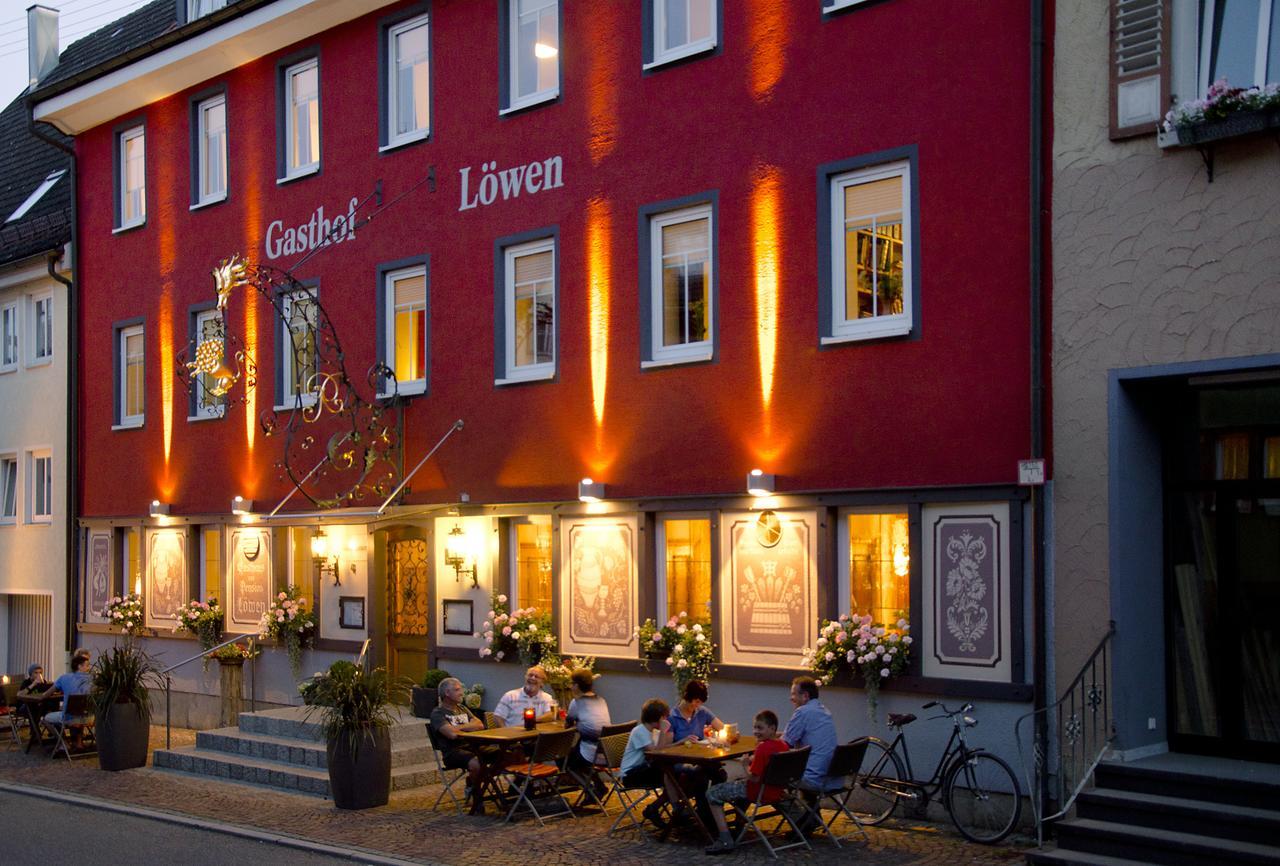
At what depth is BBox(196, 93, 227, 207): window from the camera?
21.8 m

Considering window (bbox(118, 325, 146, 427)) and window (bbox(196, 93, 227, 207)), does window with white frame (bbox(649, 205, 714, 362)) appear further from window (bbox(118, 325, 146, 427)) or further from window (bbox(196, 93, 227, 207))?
window (bbox(118, 325, 146, 427))

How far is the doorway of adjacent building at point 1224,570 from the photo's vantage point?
11656 mm

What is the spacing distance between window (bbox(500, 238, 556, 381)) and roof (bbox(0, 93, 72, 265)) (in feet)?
34.2

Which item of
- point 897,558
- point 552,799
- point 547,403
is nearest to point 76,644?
point 547,403

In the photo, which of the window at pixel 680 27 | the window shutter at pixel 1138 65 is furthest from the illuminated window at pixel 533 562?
the window shutter at pixel 1138 65

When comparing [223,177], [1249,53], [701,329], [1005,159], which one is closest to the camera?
[1249,53]

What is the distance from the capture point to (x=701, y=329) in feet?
50.8

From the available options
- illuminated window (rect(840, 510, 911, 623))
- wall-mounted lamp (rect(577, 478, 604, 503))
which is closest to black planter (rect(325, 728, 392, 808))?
wall-mounted lamp (rect(577, 478, 604, 503))

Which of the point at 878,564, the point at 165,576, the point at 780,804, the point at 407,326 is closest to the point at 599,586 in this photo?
the point at 878,564

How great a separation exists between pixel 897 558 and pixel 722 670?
220 centimetres

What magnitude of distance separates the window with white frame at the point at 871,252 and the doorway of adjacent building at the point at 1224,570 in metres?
2.66

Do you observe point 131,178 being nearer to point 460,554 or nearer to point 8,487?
point 8,487

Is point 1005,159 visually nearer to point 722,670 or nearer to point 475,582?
point 722,670

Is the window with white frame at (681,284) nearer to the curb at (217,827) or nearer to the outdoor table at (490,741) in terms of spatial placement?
the outdoor table at (490,741)
